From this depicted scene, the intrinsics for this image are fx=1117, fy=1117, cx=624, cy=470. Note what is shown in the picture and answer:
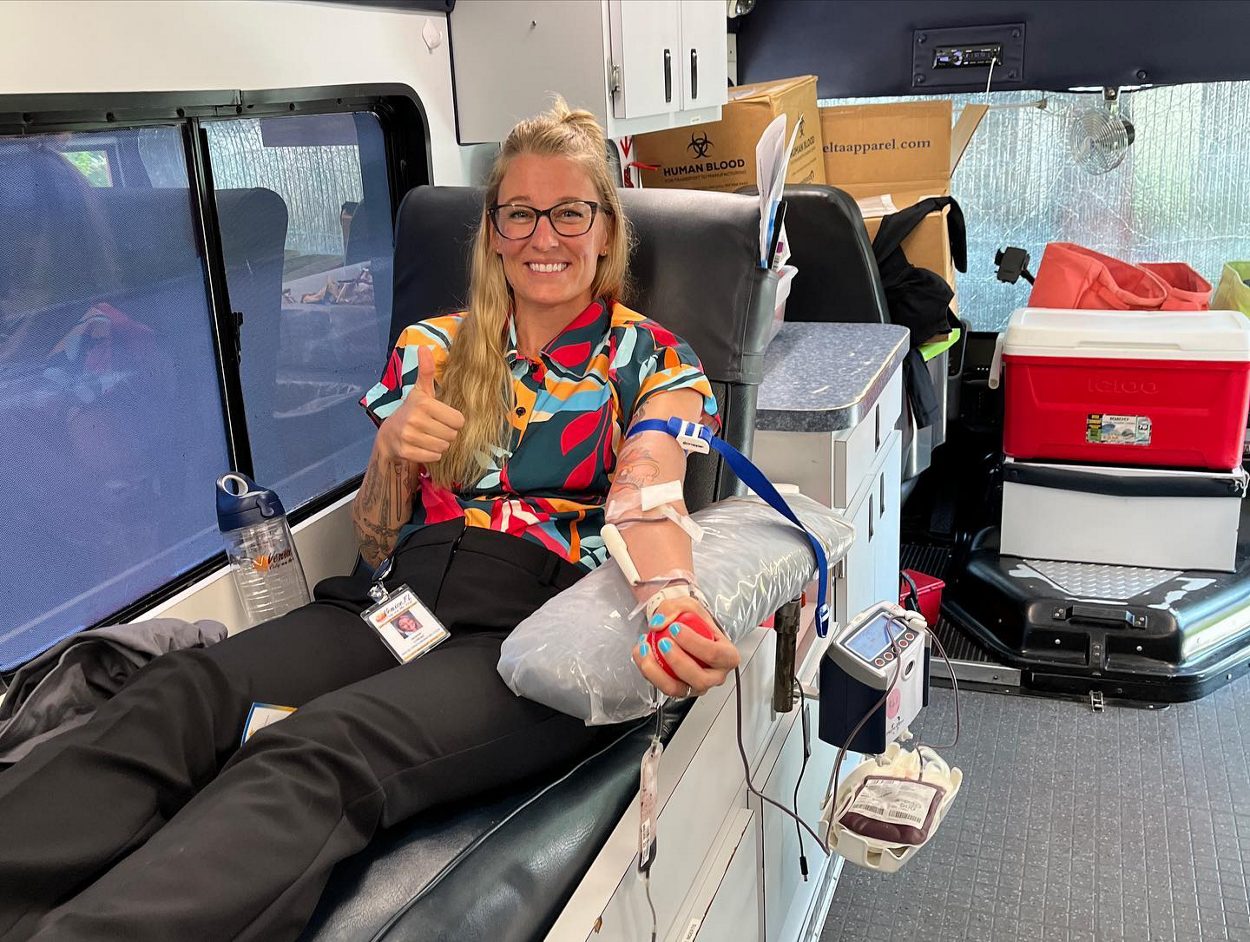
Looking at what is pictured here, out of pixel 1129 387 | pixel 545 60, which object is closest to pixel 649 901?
pixel 545 60

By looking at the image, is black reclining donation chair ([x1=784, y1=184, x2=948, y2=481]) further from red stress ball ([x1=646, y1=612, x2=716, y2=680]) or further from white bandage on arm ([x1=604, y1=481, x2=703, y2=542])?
red stress ball ([x1=646, y1=612, x2=716, y2=680])

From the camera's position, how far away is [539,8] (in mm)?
2605

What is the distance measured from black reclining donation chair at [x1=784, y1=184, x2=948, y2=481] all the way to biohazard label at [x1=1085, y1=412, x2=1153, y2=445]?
0.57 meters

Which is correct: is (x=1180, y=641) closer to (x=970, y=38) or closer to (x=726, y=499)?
(x=726, y=499)

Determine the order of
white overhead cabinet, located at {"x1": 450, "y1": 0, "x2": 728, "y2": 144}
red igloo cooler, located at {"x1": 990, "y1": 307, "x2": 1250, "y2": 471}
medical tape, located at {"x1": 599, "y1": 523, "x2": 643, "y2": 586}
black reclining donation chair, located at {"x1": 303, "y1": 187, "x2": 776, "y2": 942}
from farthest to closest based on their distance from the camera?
red igloo cooler, located at {"x1": 990, "y1": 307, "x2": 1250, "y2": 471}, white overhead cabinet, located at {"x1": 450, "y1": 0, "x2": 728, "y2": 144}, medical tape, located at {"x1": 599, "y1": 523, "x2": 643, "y2": 586}, black reclining donation chair, located at {"x1": 303, "y1": 187, "x2": 776, "y2": 942}

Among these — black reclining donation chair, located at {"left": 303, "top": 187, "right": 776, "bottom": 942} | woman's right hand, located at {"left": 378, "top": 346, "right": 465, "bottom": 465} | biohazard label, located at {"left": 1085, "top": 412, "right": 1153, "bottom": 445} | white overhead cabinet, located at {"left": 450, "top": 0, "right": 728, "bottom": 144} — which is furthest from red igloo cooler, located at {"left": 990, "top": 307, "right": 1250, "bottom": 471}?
woman's right hand, located at {"left": 378, "top": 346, "right": 465, "bottom": 465}

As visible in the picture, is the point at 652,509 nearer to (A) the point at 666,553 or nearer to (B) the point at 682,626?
(A) the point at 666,553

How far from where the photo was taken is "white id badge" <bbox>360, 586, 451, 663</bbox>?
1.68 metres

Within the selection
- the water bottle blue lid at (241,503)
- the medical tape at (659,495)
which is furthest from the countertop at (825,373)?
the water bottle blue lid at (241,503)

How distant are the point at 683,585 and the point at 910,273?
2131 mm

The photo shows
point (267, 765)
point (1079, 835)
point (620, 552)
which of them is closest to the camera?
point (267, 765)

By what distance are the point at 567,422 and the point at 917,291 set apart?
1.74m

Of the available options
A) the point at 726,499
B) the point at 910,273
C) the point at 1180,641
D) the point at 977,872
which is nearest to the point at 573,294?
the point at 726,499

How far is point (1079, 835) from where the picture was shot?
2.45 metres
